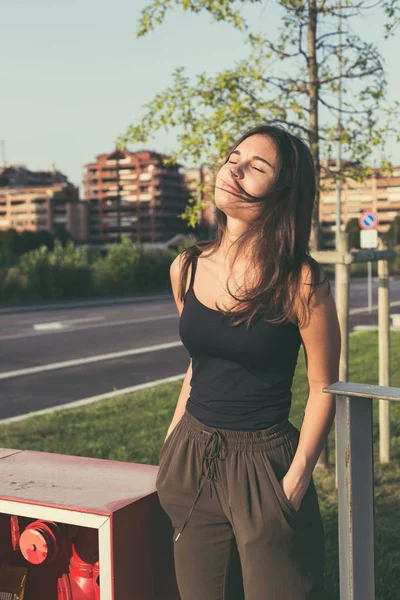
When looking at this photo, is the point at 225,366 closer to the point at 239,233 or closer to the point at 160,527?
the point at 239,233

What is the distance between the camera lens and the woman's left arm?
192 cm

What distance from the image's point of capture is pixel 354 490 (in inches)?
63.4

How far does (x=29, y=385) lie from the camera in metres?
9.36

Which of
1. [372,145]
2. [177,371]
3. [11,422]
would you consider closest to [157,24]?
[372,145]

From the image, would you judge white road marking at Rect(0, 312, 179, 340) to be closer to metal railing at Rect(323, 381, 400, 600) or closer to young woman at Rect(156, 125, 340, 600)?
young woman at Rect(156, 125, 340, 600)

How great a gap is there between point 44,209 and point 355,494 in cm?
15525

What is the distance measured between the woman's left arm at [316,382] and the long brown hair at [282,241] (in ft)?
0.10

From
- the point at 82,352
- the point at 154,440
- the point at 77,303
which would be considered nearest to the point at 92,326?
the point at 82,352

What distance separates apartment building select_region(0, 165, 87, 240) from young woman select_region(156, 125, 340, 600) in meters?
149

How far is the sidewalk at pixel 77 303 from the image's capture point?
2222 centimetres

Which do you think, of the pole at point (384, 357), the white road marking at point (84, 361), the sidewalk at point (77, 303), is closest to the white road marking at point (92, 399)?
the white road marking at point (84, 361)

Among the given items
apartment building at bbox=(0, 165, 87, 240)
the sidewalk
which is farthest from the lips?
apartment building at bbox=(0, 165, 87, 240)

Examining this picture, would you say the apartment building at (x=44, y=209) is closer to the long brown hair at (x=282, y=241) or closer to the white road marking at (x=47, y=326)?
the white road marking at (x=47, y=326)

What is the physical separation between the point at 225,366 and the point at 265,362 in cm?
11
